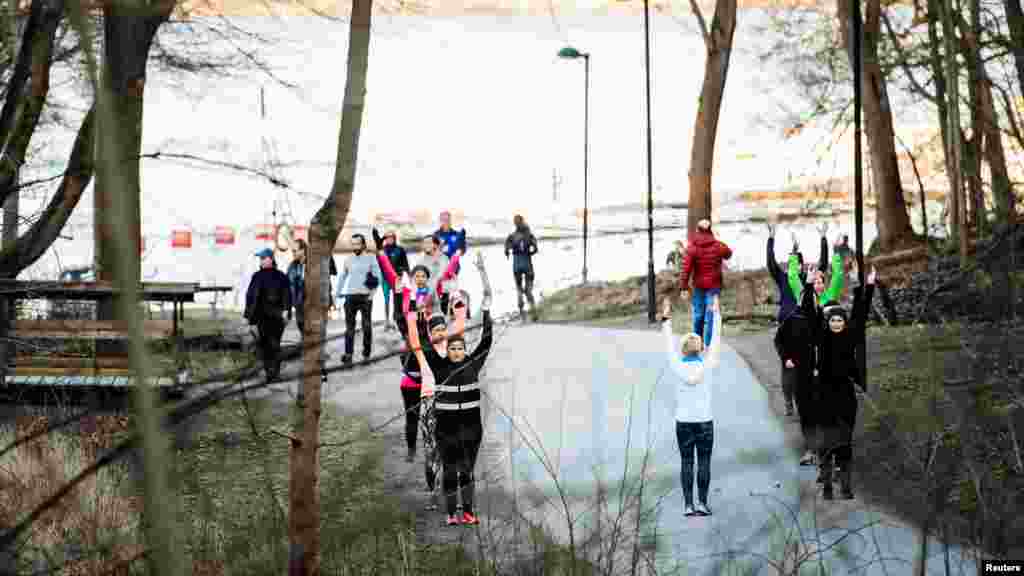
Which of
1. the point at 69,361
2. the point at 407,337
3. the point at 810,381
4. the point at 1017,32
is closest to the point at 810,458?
the point at 810,381

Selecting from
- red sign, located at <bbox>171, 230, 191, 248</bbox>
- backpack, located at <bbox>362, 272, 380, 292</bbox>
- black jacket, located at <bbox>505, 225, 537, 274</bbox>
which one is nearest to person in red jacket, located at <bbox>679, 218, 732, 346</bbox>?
backpack, located at <bbox>362, 272, 380, 292</bbox>

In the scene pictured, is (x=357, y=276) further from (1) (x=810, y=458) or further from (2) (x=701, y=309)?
(1) (x=810, y=458)

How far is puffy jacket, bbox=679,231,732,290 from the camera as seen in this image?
73.7 feet

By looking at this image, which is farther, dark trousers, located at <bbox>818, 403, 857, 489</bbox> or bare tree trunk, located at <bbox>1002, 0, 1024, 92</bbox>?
bare tree trunk, located at <bbox>1002, 0, 1024, 92</bbox>

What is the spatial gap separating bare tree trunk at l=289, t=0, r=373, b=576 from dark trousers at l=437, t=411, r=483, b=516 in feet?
3.54

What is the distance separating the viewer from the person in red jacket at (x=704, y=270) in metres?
22.5

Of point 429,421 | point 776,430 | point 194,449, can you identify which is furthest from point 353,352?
point 776,430

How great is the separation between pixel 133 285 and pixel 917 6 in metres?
33.7

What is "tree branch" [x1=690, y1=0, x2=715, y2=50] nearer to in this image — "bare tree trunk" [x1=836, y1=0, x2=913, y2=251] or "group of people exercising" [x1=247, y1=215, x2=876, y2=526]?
"bare tree trunk" [x1=836, y1=0, x2=913, y2=251]

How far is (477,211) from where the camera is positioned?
257ft

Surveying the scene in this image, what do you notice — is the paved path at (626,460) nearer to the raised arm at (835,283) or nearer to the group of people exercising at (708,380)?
the group of people exercising at (708,380)

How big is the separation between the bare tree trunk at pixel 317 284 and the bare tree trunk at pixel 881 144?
99.5 ft

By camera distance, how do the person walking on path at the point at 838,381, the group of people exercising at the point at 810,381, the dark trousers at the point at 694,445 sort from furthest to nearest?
the person walking on path at the point at 838,381 → the group of people exercising at the point at 810,381 → the dark trousers at the point at 694,445

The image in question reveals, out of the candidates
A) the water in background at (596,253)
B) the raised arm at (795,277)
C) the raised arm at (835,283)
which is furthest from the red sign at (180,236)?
the water in background at (596,253)
